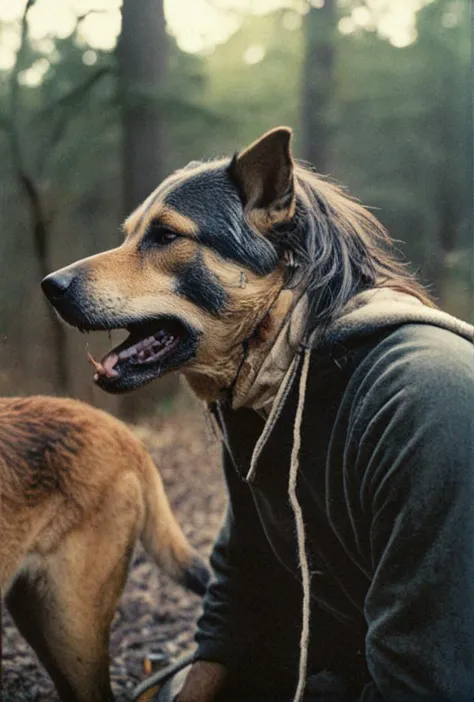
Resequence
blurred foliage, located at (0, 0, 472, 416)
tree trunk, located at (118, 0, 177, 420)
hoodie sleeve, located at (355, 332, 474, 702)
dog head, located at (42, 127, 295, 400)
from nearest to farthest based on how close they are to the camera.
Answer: hoodie sleeve, located at (355, 332, 474, 702), dog head, located at (42, 127, 295, 400), blurred foliage, located at (0, 0, 472, 416), tree trunk, located at (118, 0, 177, 420)

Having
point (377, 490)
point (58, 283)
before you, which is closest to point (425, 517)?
point (377, 490)

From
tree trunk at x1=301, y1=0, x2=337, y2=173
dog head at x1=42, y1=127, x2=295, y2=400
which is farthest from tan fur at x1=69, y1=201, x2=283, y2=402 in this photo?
tree trunk at x1=301, y1=0, x2=337, y2=173

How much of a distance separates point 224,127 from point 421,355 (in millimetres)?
1387

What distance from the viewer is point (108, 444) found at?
2809 millimetres

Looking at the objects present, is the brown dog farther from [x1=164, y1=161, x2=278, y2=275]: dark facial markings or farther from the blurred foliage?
[x1=164, y1=161, x2=278, y2=275]: dark facial markings

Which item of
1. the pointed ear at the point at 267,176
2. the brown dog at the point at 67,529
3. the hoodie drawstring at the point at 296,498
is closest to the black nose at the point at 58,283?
the pointed ear at the point at 267,176

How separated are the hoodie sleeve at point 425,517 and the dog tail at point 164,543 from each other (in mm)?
1204

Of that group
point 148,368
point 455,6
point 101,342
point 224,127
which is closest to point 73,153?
point 224,127

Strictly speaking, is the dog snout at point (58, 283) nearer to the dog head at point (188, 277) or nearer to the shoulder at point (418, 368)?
the dog head at point (188, 277)

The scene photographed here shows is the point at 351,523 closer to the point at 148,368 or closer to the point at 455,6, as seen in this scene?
the point at 148,368

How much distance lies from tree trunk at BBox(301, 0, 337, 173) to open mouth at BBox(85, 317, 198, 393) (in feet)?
3.08

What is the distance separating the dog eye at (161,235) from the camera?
204cm

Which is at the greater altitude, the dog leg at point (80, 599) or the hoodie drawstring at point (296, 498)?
the hoodie drawstring at point (296, 498)

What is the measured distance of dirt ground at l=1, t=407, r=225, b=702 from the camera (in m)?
3.06
